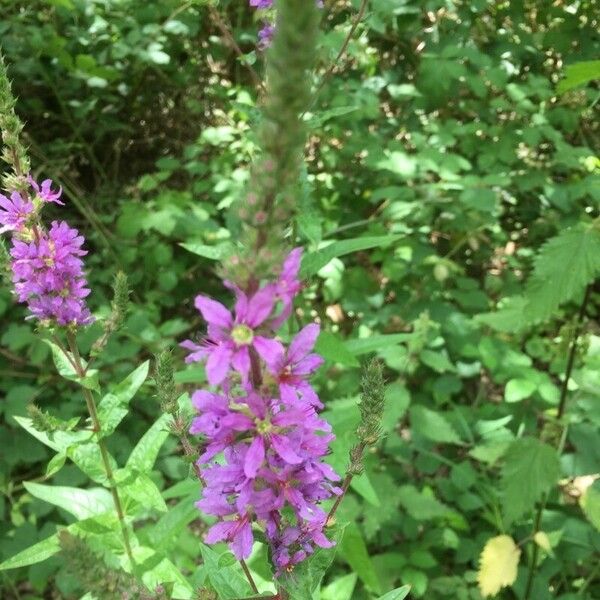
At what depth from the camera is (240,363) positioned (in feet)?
3.76

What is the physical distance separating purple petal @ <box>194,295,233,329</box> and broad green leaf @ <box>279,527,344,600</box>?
2.12 feet

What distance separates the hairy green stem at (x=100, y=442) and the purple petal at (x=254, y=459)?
1.30 m

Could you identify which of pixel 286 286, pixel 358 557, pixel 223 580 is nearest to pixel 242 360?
pixel 286 286

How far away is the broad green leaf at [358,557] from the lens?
2965 millimetres

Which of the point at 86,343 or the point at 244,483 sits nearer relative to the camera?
the point at 244,483

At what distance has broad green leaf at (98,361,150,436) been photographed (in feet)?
8.00

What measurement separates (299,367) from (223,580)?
83cm

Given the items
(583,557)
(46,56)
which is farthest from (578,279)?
(46,56)

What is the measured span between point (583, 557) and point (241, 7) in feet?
16.4

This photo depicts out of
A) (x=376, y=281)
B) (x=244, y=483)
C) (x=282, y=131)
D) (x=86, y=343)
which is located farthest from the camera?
(x=376, y=281)

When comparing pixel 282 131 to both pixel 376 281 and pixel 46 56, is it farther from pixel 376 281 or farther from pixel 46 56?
pixel 46 56

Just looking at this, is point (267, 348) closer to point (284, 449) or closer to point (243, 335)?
point (243, 335)

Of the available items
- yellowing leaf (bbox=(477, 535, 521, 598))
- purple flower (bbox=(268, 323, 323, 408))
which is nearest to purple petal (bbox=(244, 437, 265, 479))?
purple flower (bbox=(268, 323, 323, 408))

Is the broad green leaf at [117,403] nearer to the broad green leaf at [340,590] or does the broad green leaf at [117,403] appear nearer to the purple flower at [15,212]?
the purple flower at [15,212]
